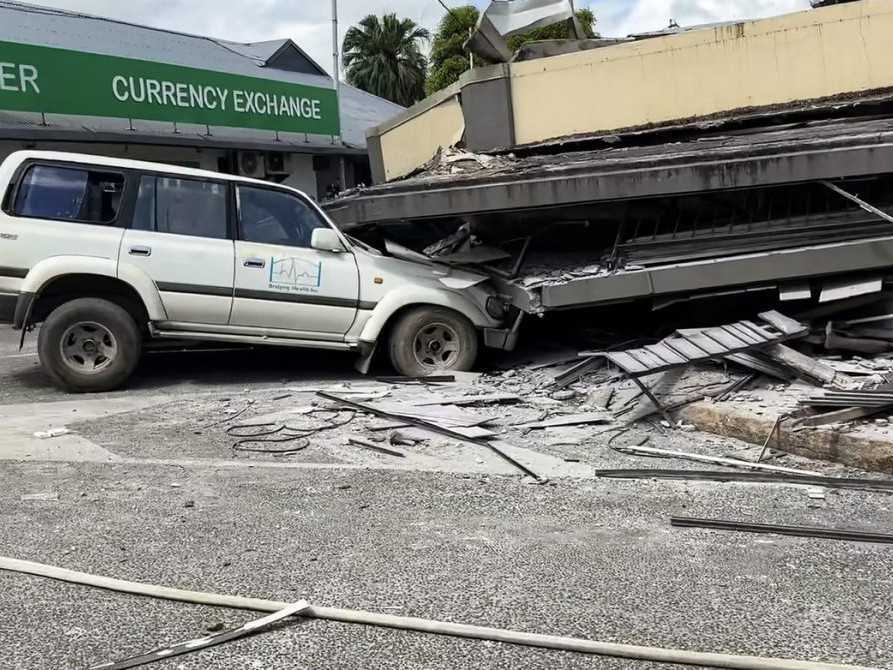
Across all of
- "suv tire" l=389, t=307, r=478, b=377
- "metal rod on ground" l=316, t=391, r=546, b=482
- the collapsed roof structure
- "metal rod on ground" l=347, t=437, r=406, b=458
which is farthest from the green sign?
"metal rod on ground" l=347, t=437, r=406, b=458

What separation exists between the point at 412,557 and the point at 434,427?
2.29m

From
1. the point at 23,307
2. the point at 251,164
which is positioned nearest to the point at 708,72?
the point at 23,307

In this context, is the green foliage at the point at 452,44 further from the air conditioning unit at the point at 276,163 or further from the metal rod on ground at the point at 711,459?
the metal rod on ground at the point at 711,459

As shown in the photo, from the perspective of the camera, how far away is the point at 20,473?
5.18 meters

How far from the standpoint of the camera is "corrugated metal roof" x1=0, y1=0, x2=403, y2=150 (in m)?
15.0

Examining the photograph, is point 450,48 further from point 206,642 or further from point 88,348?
point 206,642

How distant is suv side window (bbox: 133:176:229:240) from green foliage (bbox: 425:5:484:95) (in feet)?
88.5

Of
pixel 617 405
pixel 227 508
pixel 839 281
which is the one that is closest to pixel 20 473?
pixel 227 508

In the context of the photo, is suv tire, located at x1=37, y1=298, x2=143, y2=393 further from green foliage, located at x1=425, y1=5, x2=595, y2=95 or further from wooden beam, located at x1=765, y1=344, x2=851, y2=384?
green foliage, located at x1=425, y1=5, x2=595, y2=95

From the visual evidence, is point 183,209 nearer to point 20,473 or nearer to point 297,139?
point 20,473

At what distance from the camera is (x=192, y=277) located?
24.4ft

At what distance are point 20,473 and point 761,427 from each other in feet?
15.5

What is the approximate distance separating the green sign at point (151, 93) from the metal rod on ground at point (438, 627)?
1217 cm

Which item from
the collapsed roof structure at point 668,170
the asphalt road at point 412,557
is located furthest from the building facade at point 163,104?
the asphalt road at point 412,557
